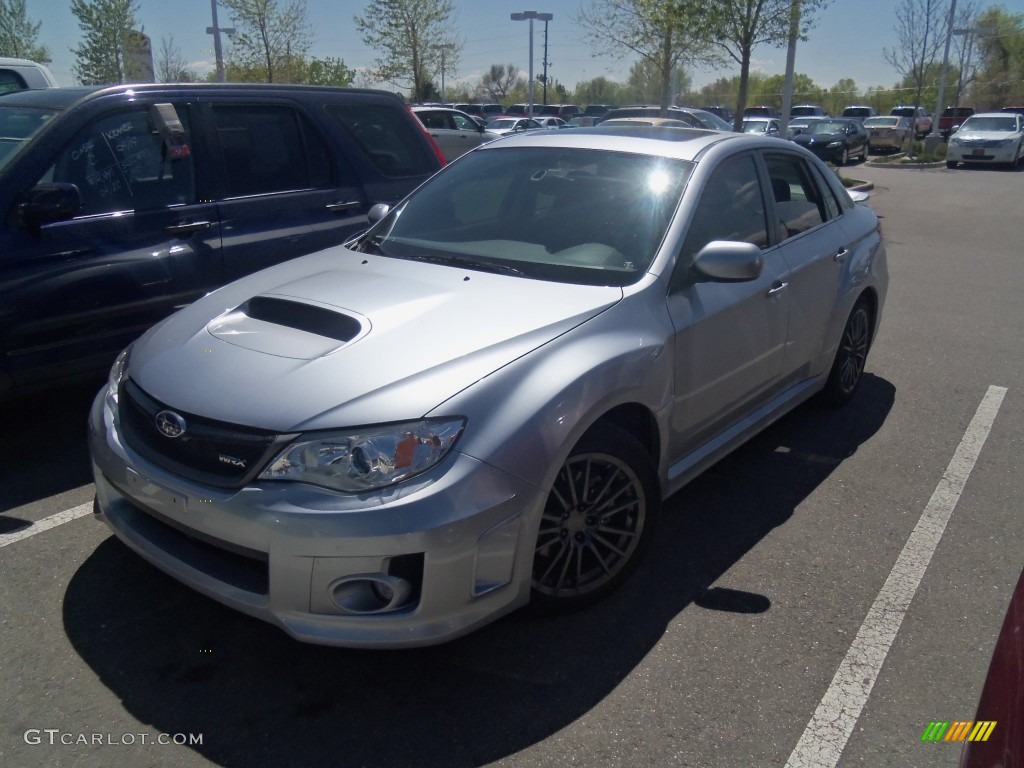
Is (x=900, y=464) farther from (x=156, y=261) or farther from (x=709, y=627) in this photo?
(x=156, y=261)

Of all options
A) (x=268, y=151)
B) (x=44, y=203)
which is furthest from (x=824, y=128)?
(x=44, y=203)

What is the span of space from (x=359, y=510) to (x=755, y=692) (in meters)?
1.42

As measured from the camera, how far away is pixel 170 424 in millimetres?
2877

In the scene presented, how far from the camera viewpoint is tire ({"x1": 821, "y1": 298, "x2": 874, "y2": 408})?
5.28m

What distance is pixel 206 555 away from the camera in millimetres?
2885

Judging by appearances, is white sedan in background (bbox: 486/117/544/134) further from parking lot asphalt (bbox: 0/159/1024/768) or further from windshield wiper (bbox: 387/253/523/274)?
parking lot asphalt (bbox: 0/159/1024/768)

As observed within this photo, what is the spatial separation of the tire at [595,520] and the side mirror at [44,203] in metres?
2.87

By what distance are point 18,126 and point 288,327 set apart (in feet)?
8.68

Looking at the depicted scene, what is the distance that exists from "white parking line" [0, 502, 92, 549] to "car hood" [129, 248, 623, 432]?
99cm

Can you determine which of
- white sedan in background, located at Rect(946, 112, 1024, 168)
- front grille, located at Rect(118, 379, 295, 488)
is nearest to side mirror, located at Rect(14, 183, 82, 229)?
front grille, located at Rect(118, 379, 295, 488)

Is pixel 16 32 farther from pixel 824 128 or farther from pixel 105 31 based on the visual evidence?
pixel 824 128

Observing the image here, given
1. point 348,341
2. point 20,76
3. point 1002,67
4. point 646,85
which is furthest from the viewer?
point 1002,67

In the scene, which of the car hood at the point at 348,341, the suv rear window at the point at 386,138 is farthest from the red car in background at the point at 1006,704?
the suv rear window at the point at 386,138

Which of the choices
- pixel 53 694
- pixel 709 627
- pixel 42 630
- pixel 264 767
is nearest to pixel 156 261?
pixel 42 630
